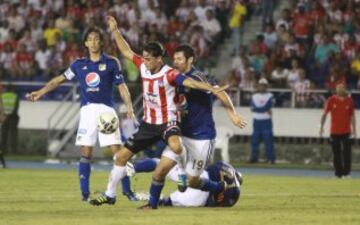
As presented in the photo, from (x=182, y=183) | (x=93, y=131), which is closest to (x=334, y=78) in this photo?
(x=93, y=131)

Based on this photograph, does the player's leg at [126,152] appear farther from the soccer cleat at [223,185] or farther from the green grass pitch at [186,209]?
the soccer cleat at [223,185]

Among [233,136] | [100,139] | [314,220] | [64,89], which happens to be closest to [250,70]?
[233,136]

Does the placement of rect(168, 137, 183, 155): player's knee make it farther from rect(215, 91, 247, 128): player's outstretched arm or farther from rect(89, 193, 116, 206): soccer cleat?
rect(89, 193, 116, 206): soccer cleat

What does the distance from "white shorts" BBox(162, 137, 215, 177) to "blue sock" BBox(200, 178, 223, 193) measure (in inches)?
8.0

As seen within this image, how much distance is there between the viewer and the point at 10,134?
→ 3769 cm

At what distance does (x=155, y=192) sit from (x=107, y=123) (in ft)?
6.67

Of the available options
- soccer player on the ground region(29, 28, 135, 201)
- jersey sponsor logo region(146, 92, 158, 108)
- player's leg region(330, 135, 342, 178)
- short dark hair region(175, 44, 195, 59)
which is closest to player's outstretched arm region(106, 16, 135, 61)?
soccer player on the ground region(29, 28, 135, 201)

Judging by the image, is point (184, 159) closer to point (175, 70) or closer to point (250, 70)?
point (175, 70)

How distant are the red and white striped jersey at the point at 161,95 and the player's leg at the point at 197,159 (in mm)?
611

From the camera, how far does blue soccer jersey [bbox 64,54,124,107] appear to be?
760 inches

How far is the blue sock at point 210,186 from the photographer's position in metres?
18.3

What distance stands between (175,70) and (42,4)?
76.8 ft

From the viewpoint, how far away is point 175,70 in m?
17.7

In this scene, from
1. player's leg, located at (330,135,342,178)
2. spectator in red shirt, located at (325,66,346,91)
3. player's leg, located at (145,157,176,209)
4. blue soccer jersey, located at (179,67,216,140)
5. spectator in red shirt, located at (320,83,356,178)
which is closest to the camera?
player's leg, located at (145,157,176,209)
